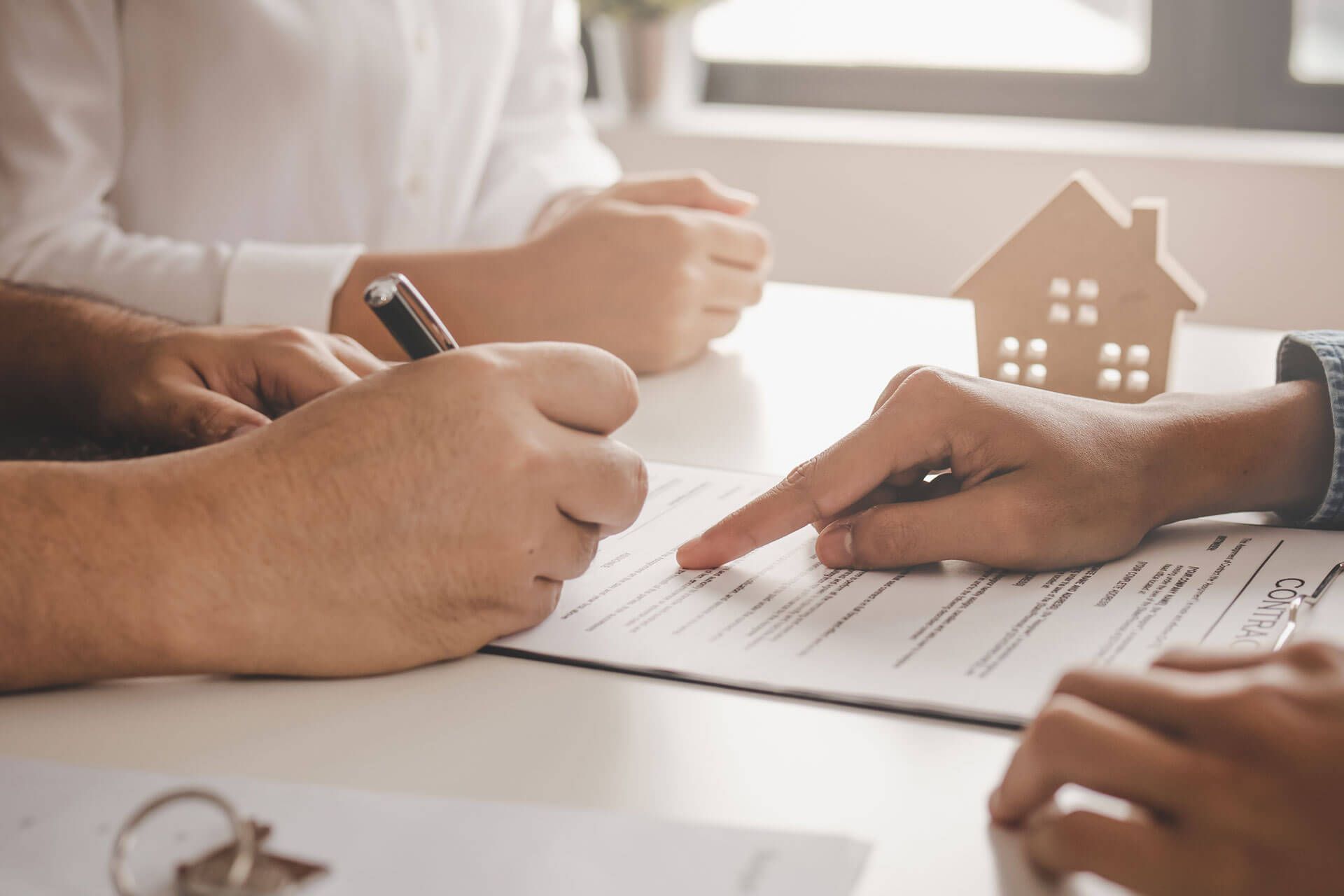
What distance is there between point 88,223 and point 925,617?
954 millimetres

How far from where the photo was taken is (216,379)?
747 mm

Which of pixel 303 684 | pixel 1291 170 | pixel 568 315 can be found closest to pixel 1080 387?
pixel 568 315

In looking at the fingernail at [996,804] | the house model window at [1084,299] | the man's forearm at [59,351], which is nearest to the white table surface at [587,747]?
the fingernail at [996,804]

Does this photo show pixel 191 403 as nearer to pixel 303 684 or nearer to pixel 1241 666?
pixel 303 684

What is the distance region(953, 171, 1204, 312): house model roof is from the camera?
819 mm

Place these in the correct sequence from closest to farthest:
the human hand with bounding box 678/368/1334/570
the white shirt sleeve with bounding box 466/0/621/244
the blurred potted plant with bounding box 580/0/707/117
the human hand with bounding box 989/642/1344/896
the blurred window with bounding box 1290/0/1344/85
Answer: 1. the human hand with bounding box 989/642/1344/896
2. the human hand with bounding box 678/368/1334/570
3. the white shirt sleeve with bounding box 466/0/621/244
4. the blurred window with bounding box 1290/0/1344/85
5. the blurred potted plant with bounding box 580/0/707/117

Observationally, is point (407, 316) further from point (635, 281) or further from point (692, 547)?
point (635, 281)

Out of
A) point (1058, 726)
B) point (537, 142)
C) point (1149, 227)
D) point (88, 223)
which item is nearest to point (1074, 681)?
point (1058, 726)

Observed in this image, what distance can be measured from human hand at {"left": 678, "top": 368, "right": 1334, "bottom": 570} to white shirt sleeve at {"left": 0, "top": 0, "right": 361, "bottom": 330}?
1.81 feet

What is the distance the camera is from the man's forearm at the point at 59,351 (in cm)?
82

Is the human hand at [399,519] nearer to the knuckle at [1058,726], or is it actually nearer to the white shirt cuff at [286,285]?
the knuckle at [1058,726]

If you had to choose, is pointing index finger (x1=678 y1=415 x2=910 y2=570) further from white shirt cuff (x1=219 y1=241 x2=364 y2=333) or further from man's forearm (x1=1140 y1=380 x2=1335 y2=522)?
white shirt cuff (x1=219 y1=241 x2=364 y2=333)

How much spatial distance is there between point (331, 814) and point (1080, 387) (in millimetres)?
652

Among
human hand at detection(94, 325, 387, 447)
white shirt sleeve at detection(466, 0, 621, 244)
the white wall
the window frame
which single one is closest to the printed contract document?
human hand at detection(94, 325, 387, 447)
